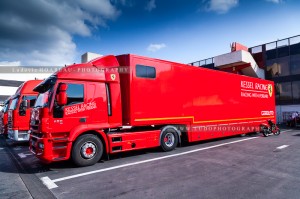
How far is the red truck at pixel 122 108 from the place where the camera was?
640 cm

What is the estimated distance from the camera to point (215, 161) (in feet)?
23.4

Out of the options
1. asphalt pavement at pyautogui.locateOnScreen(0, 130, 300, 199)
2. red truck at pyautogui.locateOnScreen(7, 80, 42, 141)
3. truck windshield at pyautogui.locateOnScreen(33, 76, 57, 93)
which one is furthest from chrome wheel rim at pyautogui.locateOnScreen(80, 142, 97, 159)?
red truck at pyautogui.locateOnScreen(7, 80, 42, 141)

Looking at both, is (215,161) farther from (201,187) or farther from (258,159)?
(201,187)

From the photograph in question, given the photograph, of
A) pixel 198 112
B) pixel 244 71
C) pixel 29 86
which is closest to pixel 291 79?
pixel 244 71

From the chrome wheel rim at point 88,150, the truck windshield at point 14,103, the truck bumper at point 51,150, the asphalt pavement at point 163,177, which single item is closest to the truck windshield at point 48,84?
the truck bumper at point 51,150

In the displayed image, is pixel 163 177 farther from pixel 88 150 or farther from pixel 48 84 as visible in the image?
pixel 48 84

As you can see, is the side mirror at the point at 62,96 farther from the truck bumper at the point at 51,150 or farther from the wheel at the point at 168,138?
the wheel at the point at 168,138

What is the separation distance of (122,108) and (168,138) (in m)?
2.39

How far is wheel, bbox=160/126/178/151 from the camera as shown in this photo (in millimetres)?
8734

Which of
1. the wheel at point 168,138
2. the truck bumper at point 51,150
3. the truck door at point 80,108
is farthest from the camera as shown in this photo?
the wheel at point 168,138

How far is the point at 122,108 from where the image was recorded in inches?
310

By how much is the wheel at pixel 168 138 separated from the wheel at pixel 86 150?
2645 mm

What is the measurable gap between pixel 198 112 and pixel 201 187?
5424 millimetres

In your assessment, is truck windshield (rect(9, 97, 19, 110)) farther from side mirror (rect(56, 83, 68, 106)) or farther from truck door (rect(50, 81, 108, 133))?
side mirror (rect(56, 83, 68, 106))
